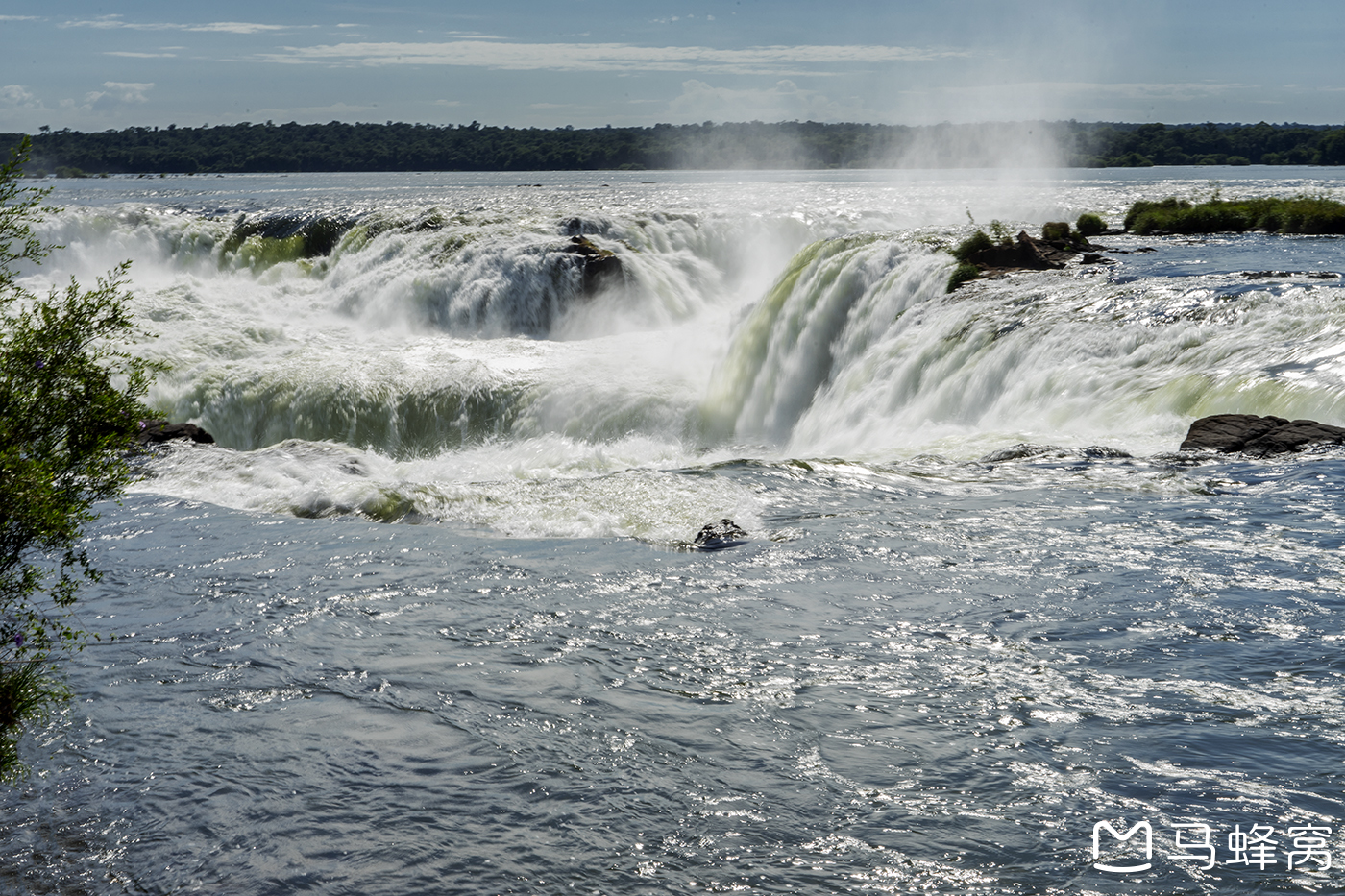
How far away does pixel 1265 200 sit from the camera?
92.9 ft

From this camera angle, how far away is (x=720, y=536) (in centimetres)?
1080

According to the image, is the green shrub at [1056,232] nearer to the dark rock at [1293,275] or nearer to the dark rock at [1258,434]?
the dark rock at [1293,275]

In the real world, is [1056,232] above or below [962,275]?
above

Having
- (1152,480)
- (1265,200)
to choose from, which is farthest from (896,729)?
(1265,200)

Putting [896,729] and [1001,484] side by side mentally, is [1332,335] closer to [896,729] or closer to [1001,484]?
[1001,484]

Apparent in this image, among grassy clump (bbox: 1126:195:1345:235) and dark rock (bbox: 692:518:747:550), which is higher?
grassy clump (bbox: 1126:195:1345:235)

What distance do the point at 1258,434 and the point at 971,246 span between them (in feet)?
30.0

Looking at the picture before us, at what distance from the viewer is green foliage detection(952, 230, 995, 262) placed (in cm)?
1964

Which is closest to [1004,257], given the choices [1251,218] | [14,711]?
[1251,218]

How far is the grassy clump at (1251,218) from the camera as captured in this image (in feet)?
84.4

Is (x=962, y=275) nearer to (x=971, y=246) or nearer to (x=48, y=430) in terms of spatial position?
(x=971, y=246)

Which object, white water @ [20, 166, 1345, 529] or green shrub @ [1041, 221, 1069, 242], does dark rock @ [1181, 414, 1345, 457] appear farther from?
green shrub @ [1041, 221, 1069, 242]

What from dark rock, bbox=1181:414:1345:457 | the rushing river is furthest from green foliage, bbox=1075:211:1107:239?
dark rock, bbox=1181:414:1345:457

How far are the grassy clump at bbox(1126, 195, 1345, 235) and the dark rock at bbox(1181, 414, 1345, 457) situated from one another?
56.2 feet
